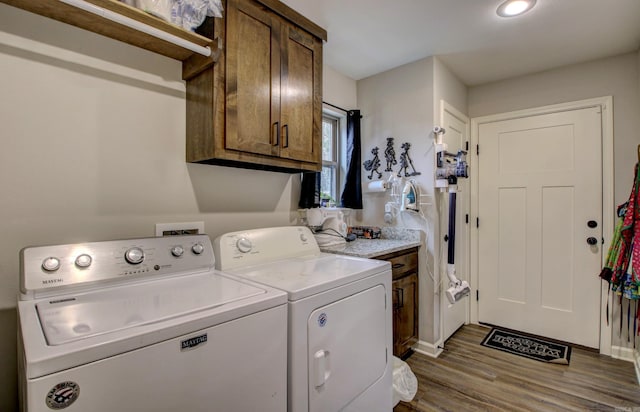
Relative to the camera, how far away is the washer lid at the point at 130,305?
81 centimetres

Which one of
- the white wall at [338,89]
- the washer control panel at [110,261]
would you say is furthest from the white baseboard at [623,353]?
the washer control panel at [110,261]

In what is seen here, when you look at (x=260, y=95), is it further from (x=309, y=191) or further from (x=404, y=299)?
(x=404, y=299)

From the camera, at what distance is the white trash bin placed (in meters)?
1.94

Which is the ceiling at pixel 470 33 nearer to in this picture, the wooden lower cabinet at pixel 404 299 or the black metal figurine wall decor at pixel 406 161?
the black metal figurine wall decor at pixel 406 161

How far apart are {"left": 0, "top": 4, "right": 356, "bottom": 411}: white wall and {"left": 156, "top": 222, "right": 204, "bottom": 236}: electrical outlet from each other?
3cm

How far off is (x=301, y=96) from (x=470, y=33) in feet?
4.38

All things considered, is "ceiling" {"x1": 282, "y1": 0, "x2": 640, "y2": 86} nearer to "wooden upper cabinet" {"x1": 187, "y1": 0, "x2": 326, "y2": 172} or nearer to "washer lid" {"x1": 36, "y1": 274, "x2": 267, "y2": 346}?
"wooden upper cabinet" {"x1": 187, "y1": 0, "x2": 326, "y2": 172}

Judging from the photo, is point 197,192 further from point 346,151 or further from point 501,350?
point 501,350

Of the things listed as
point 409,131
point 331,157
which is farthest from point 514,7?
point 331,157

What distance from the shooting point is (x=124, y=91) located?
1.46 m

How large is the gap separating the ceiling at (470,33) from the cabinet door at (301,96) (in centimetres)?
20

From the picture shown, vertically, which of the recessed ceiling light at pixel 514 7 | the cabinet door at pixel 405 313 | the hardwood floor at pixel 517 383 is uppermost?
the recessed ceiling light at pixel 514 7

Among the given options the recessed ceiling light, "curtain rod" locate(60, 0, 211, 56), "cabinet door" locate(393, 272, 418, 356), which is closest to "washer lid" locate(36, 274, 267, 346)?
"curtain rod" locate(60, 0, 211, 56)

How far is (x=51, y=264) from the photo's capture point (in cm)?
106
